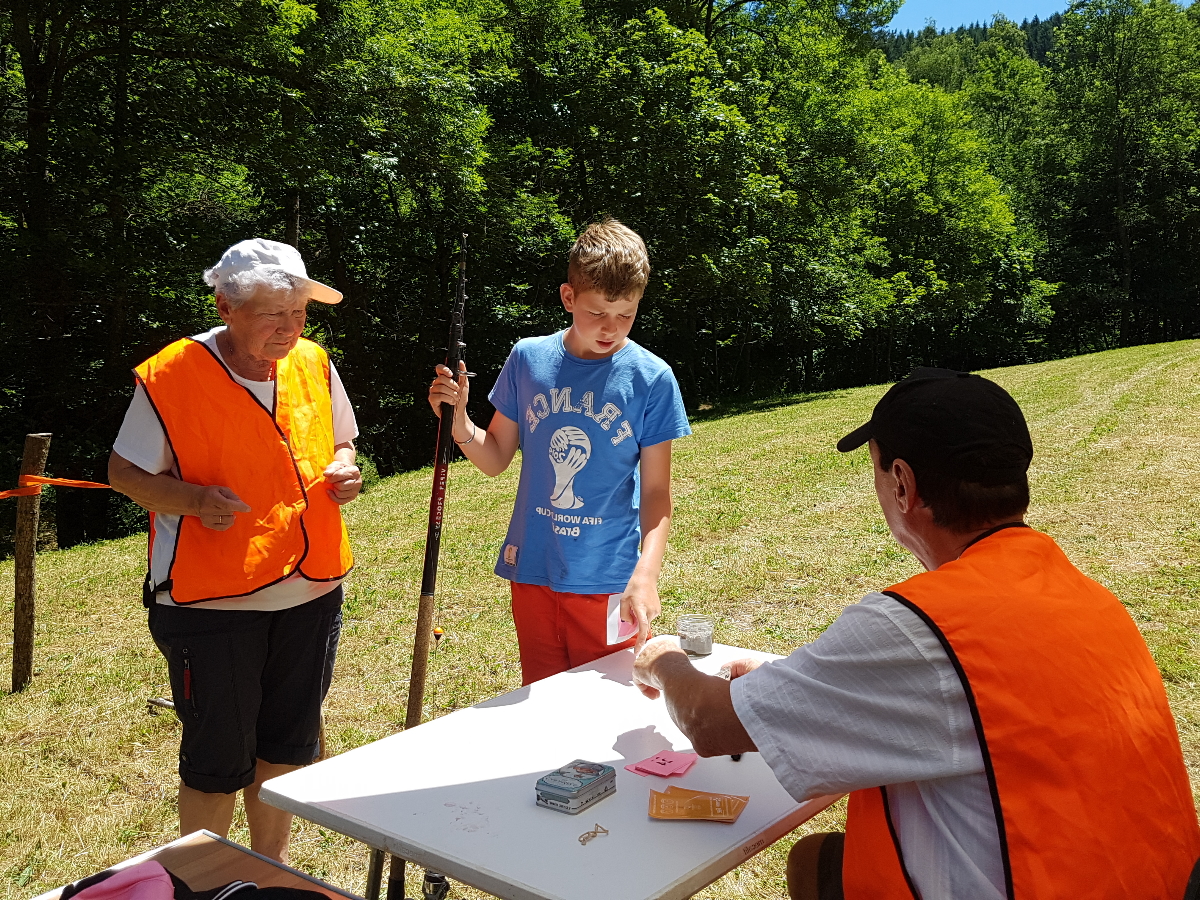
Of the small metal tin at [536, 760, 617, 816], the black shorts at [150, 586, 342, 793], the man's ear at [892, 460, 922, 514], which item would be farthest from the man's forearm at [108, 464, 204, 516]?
the man's ear at [892, 460, 922, 514]

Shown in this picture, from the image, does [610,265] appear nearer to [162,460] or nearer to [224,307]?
[224,307]

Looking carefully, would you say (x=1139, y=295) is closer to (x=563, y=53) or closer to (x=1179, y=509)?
(x=563, y=53)

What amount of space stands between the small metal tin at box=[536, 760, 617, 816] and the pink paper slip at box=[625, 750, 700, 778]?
0.28 ft

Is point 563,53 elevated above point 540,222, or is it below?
above

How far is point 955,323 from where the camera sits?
34594 mm

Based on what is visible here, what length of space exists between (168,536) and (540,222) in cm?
1619

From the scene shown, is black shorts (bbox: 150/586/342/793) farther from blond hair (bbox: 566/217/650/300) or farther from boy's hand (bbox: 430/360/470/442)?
blond hair (bbox: 566/217/650/300)

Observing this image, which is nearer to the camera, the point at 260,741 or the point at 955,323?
the point at 260,741

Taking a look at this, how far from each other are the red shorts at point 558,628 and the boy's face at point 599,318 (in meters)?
0.78

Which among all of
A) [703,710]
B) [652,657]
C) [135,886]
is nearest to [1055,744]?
[703,710]

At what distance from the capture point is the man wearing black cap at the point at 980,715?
1.38 metres

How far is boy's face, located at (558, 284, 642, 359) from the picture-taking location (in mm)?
2727

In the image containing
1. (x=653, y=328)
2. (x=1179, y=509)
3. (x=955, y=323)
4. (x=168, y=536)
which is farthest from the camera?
(x=955, y=323)

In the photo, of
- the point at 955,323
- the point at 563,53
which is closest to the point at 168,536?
the point at 563,53
